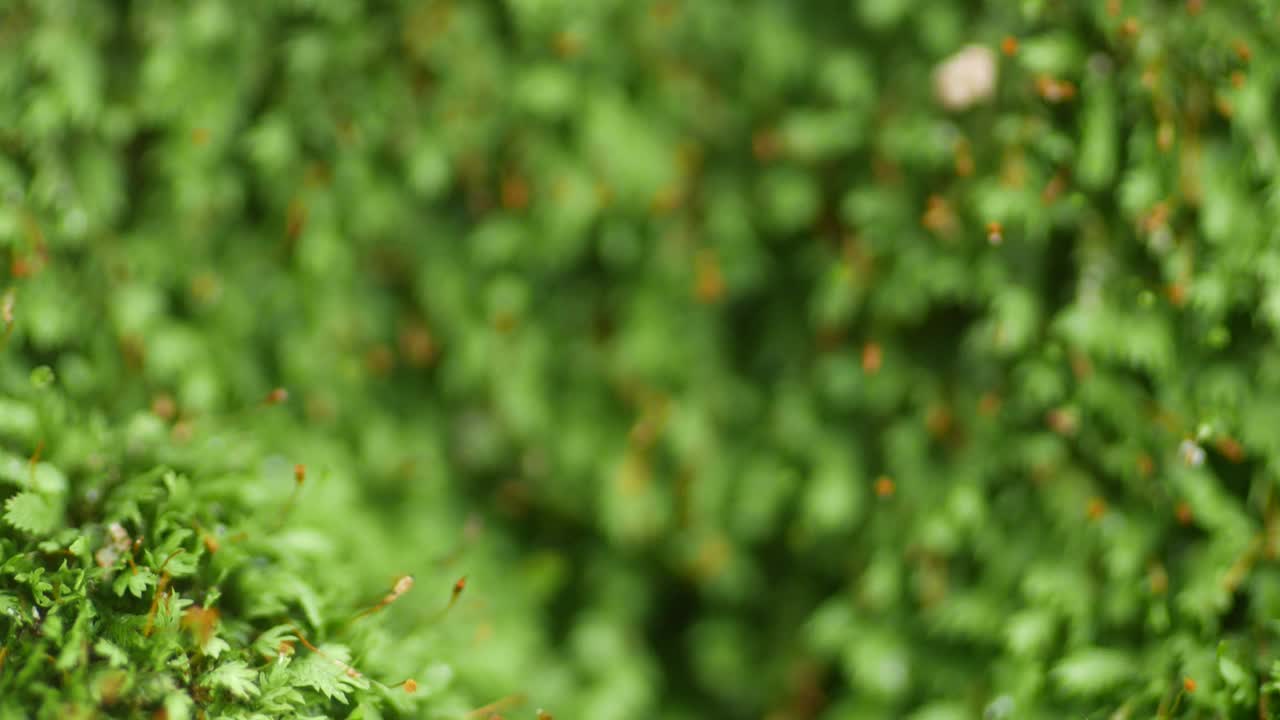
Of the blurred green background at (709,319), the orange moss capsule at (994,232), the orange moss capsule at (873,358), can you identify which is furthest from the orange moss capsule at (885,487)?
the orange moss capsule at (994,232)

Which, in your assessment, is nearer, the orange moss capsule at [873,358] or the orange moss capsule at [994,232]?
the orange moss capsule at [994,232]

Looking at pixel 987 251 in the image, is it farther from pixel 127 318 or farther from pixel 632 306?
pixel 127 318

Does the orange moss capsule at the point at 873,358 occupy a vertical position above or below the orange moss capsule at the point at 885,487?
above

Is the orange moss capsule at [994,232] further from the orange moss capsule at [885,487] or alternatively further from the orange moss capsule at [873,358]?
the orange moss capsule at [885,487]

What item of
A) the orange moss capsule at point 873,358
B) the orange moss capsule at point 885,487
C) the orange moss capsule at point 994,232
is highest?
the orange moss capsule at point 994,232

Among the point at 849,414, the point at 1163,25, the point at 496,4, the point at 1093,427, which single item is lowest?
the point at 1093,427

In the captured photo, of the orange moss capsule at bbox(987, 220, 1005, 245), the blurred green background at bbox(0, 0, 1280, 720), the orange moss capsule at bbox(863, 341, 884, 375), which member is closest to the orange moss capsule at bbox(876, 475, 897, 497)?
the blurred green background at bbox(0, 0, 1280, 720)

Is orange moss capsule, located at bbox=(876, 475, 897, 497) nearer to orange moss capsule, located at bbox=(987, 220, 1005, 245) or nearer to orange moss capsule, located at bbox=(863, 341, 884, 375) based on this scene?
orange moss capsule, located at bbox=(863, 341, 884, 375)

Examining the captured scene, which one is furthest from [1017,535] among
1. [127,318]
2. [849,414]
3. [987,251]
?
[127,318]
